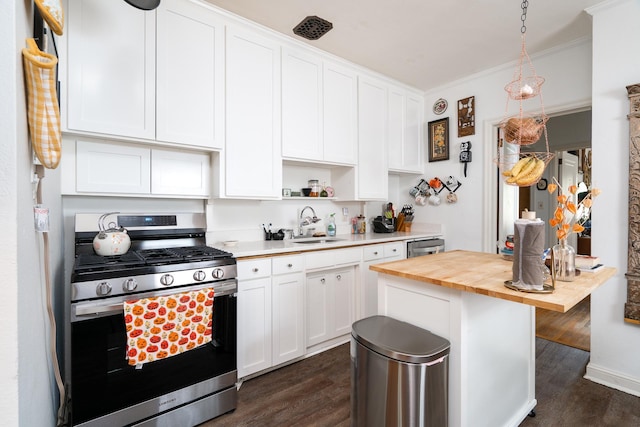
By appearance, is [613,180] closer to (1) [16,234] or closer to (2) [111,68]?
(1) [16,234]

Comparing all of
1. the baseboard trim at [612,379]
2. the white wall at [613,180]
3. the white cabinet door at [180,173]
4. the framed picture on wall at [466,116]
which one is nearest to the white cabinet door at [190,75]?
the white cabinet door at [180,173]

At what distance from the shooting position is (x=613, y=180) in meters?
2.16

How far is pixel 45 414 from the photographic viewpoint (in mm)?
1155

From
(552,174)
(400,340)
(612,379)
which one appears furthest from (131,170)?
(552,174)

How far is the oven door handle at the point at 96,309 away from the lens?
140cm

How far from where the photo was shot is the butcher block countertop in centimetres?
108

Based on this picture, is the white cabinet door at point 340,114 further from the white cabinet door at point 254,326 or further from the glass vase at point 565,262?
the glass vase at point 565,262

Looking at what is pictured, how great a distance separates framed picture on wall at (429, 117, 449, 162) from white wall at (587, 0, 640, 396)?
1468 millimetres

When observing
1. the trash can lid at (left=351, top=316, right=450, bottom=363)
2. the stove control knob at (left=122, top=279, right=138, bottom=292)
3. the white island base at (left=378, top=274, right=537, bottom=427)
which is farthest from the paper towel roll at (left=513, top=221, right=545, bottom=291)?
the stove control knob at (left=122, top=279, right=138, bottom=292)

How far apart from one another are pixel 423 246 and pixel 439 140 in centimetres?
133

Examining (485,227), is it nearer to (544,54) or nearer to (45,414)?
(544,54)

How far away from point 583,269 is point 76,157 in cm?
286

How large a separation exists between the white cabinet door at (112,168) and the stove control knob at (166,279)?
74 cm

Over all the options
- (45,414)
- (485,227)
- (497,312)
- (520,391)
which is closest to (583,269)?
(497,312)
